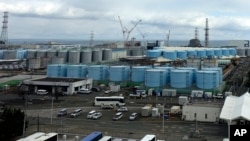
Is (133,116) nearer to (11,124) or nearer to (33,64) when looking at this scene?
(11,124)

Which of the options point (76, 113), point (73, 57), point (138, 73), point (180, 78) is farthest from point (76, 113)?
point (73, 57)

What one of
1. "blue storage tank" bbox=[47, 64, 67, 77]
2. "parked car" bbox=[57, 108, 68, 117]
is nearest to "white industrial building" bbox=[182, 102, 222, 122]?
"parked car" bbox=[57, 108, 68, 117]

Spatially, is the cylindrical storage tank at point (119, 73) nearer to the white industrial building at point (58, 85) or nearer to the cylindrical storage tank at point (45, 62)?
the white industrial building at point (58, 85)

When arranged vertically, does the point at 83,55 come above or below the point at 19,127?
above

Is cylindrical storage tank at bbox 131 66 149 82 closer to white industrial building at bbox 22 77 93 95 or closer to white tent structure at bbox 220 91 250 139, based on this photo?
white industrial building at bbox 22 77 93 95

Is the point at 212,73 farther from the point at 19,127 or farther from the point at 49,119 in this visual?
the point at 19,127

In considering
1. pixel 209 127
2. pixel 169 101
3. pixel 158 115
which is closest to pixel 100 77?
pixel 169 101
